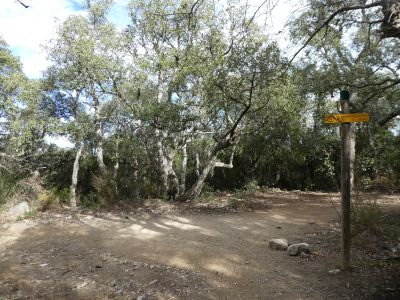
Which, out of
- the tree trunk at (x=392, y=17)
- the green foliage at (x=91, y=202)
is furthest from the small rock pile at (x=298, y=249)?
the green foliage at (x=91, y=202)

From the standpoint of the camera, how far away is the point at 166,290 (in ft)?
13.2

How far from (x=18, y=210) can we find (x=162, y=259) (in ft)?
14.5

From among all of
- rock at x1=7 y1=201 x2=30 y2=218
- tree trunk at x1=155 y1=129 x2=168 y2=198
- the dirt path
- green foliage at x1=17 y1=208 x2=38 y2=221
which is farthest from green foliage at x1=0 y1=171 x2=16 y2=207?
tree trunk at x1=155 y1=129 x2=168 y2=198

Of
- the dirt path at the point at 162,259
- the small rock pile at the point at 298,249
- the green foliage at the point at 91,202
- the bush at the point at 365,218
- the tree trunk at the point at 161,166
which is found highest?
the tree trunk at the point at 161,166

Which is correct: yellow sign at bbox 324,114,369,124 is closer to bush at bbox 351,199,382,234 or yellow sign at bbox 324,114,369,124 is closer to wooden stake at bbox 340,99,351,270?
wooden stake at bbox 340,99,351,270

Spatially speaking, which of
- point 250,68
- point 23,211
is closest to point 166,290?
point 23,211

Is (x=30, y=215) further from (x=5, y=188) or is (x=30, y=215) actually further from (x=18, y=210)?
(x=5, y=188)

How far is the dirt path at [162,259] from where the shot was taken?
13.3 ft

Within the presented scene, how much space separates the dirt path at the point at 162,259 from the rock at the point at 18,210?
1.54 ft

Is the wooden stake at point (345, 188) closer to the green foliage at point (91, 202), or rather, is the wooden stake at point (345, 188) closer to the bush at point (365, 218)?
the bush at point (365, 218)

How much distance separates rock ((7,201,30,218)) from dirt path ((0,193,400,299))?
470 mm

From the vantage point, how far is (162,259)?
5.07 metres

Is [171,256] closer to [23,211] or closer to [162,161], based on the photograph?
[23,211]

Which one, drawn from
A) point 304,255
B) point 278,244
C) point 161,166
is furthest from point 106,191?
point 304,255
